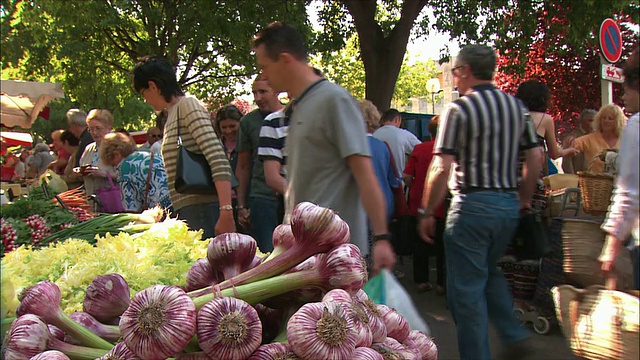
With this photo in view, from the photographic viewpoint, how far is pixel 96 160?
603 cm

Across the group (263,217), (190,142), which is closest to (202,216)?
(190,142)

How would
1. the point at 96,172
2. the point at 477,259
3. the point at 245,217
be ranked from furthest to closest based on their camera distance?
the point at 96,172, the point at 245,217, the point at 477,259

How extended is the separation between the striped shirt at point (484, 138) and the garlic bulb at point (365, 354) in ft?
7.97

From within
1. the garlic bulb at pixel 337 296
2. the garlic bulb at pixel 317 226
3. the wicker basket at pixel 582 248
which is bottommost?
the wicker basket at pixel 582 248

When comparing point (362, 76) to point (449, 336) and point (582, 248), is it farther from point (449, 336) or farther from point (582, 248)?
point (582, 248)

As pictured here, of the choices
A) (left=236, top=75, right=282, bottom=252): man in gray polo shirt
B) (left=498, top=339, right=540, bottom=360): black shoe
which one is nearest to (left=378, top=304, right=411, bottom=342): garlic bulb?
(left=498, top=339, right=540, bottom=360): black shoe

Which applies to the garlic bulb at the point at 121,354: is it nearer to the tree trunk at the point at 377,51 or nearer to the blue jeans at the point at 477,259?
the blue jeans at the point at 477,259

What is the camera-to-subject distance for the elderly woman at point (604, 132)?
591 centimetres

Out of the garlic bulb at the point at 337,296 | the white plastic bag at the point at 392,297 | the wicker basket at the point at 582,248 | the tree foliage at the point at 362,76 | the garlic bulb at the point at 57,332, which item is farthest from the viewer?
the tree foliage at the point at 362,76

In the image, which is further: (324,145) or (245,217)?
(245,217)

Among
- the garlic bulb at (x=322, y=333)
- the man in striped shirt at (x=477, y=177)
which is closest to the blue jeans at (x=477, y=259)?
the man in striped shirt at (x=477, y=177)

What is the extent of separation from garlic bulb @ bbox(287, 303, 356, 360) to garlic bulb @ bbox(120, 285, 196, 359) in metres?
0.19

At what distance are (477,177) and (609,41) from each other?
5.33 m

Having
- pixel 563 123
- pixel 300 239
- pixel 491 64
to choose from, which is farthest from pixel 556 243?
pixel 563 123
